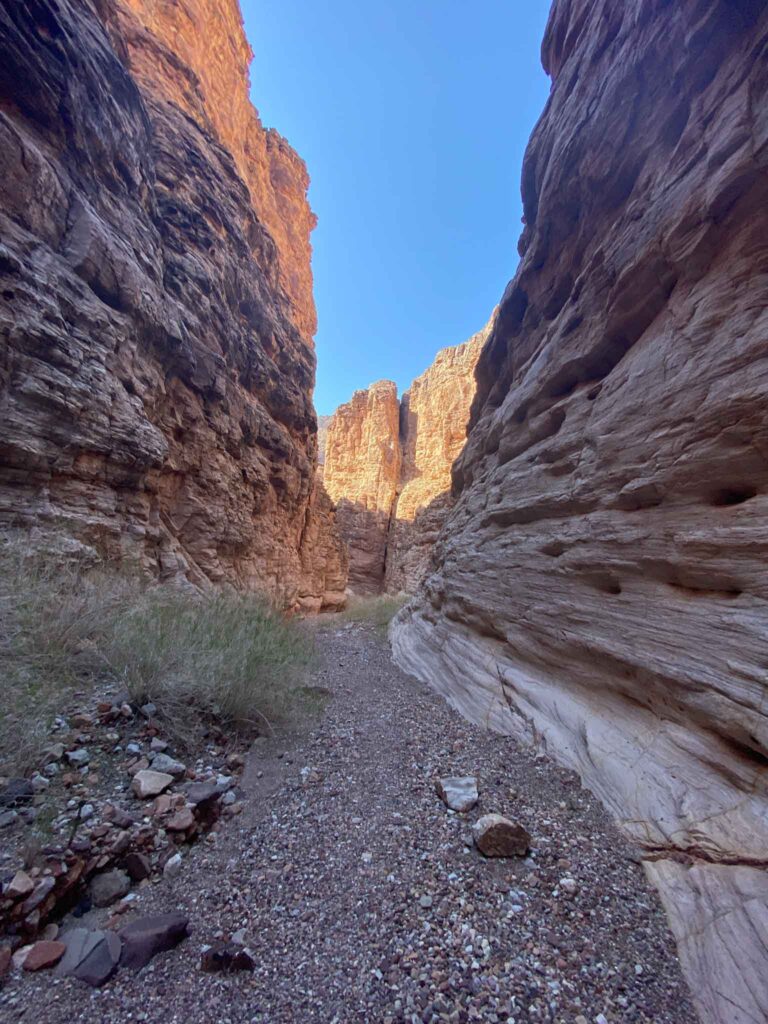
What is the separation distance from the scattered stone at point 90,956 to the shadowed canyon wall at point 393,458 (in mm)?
27572

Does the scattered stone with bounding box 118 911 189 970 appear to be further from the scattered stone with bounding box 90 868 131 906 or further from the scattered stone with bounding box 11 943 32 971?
the scattered stone with bounding box 11 943 32 971

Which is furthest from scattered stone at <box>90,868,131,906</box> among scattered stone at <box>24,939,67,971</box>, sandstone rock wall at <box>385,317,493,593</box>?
sandstone rock wall at <box>385,317,493,593</box>

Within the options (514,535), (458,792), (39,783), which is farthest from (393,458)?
(39,783)

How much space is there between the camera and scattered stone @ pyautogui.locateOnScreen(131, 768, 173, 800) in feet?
8.08

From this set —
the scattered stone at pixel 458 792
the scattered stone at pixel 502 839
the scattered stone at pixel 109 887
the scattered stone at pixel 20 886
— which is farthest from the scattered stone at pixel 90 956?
the scattered stone at pixel 458 792

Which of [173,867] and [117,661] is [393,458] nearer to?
[117,661]

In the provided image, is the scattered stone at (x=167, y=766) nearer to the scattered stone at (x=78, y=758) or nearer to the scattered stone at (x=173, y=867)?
the scattered stone at (x=78, y=758)

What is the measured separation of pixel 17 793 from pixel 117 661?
1416mm

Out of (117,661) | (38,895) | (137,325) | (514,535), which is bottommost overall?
(38,895)

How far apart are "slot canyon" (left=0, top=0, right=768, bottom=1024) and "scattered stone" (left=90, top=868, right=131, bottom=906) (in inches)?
4.4

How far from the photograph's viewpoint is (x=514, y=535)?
5781 mm

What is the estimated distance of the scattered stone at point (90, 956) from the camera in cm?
159

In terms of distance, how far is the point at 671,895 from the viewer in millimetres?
2066

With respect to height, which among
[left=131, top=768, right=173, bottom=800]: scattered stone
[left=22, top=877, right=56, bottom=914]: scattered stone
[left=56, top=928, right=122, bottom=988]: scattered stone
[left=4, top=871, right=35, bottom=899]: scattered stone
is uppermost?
[left=131, top=768, right=173, bottom=800]: scattered stone
